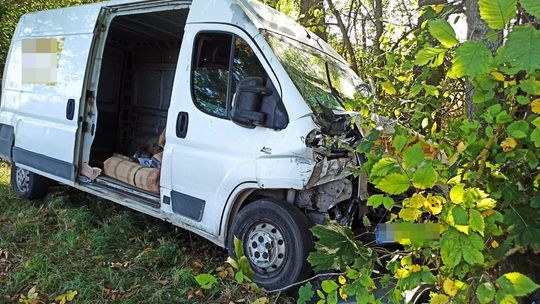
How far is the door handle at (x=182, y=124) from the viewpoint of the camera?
389 cm

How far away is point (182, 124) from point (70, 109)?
180 centimetres

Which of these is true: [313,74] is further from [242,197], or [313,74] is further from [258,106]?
[242,197]

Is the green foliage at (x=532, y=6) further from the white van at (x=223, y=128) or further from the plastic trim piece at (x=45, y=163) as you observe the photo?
the plastic trim piece at (x=45, y=163)

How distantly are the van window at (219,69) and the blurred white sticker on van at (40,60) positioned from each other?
7.63 feet

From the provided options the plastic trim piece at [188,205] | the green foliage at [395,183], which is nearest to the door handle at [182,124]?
the plastic trim piece at [188,205]

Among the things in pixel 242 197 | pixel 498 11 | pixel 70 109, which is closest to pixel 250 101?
pixel 242 197

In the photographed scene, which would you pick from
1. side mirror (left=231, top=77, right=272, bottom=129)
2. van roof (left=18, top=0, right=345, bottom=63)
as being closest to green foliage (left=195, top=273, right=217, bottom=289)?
side mirror (left=231, top=77, right=272, bottom=129)

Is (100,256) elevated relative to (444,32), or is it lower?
lower

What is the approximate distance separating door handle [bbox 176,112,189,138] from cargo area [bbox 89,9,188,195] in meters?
2.00

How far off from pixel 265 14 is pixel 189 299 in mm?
2386

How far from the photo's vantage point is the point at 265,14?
12.5 feet

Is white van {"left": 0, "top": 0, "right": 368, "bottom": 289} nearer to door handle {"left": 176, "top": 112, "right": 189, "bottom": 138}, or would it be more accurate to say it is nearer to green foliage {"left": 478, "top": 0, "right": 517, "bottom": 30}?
door handle {"left": 176, "top": 112, "right": 189, "bottom": 138}

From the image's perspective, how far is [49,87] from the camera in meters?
5.30

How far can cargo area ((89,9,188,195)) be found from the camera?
620 centimetres
